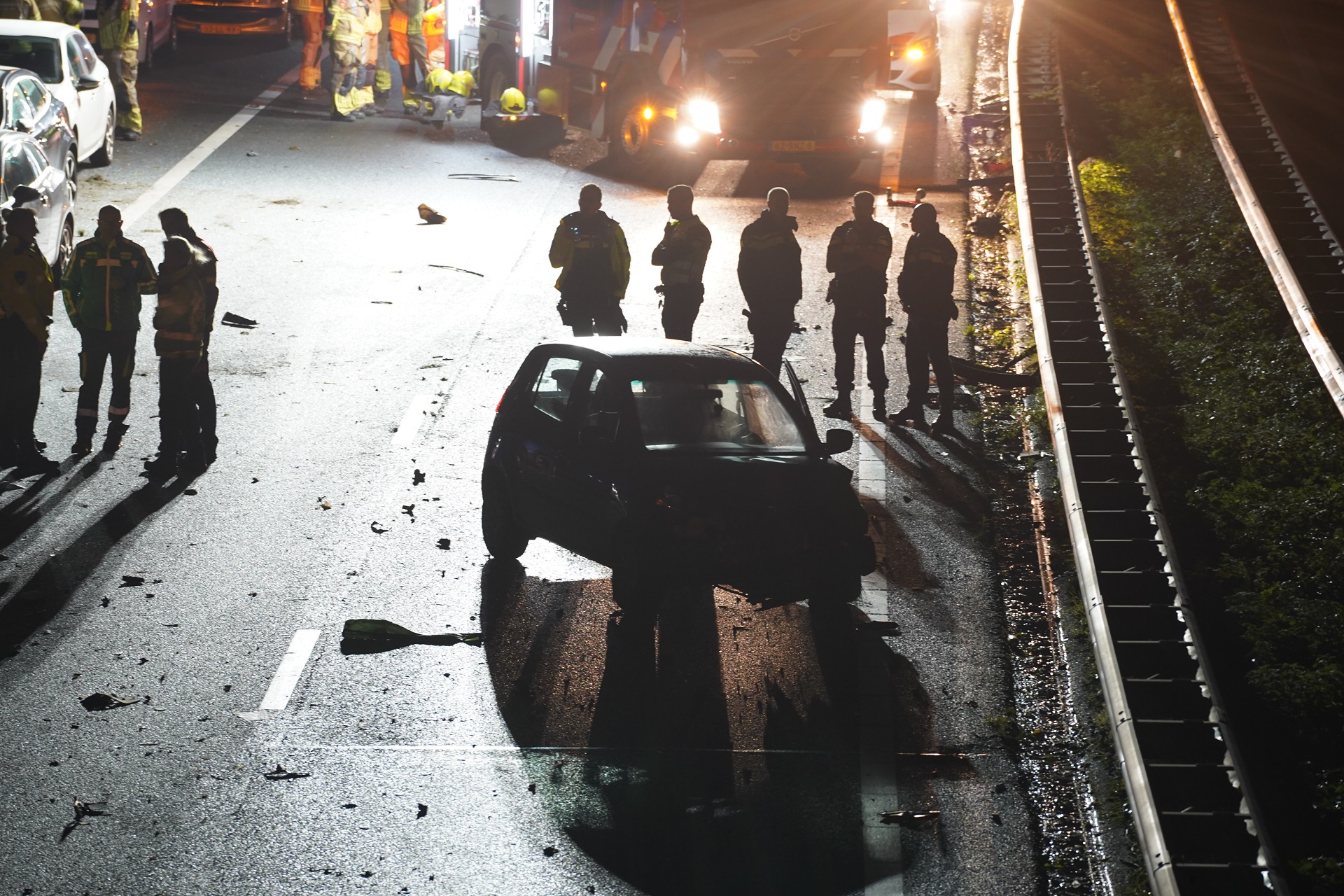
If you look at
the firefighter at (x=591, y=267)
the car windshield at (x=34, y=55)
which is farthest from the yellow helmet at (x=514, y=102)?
the firefighter at (x=591, y=267)

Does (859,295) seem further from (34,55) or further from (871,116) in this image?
(34,55)

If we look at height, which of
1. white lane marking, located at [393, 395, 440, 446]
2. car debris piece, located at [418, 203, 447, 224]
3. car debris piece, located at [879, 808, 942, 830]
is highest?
car debris piece, located at [879, 808, 942, 830]

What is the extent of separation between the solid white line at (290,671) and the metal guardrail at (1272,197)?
24.3 ft

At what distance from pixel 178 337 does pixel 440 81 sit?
1498cm

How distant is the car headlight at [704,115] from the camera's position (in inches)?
777

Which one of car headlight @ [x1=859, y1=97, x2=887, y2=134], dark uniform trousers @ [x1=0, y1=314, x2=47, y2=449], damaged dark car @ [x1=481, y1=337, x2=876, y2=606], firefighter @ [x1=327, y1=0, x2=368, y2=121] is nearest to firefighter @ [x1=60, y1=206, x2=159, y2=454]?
dark uniform trousers @ [x1=0, y1=314, x2=47, y2=449]

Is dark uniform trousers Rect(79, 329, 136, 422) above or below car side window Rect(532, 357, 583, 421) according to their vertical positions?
below

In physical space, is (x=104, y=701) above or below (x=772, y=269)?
below

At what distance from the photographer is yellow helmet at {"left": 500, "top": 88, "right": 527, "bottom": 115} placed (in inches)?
897

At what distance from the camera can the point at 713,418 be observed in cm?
886

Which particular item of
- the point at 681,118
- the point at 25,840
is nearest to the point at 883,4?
the point at 681,118

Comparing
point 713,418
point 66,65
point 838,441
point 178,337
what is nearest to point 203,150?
point 66,65

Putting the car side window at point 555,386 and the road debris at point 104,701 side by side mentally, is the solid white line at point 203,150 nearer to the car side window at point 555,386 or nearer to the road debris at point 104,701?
the car side window at point 555,386

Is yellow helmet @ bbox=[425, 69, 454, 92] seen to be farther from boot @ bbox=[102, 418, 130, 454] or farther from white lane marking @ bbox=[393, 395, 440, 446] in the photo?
boot @ bbox=[102, 418, 130, 454]
